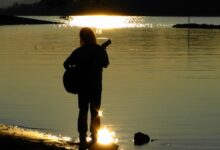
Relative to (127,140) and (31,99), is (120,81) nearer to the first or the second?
(31,99)

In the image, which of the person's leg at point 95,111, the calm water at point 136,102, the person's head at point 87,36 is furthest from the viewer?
the calm water at point 136,102

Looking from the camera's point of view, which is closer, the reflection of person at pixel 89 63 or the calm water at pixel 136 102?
the reflection of person at pixel 89 63

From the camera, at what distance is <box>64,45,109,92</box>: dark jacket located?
12.7m

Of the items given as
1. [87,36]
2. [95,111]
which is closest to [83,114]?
[95,111]

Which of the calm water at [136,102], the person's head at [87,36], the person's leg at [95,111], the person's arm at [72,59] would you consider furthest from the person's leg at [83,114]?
the calm water at [136,102]

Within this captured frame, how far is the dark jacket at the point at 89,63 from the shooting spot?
41.6 ft

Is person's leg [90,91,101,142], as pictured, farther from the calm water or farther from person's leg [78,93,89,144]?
the calm water

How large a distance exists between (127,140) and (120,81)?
18551mm

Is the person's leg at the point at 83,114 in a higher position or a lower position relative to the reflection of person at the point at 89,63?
lower

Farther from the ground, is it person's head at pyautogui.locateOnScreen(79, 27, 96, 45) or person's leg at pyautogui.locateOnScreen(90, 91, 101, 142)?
person's head at pyautogui.locateOnScreen(79, 27, 96, 45)

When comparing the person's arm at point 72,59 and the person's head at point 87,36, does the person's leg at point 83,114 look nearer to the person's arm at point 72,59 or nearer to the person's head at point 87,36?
the person's arm at point 72,59

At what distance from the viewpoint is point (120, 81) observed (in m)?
37.7

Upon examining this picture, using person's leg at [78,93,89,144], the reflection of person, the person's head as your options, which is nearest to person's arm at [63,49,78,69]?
the reflection of person

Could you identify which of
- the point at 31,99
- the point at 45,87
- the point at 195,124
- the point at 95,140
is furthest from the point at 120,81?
the point at 95,140
